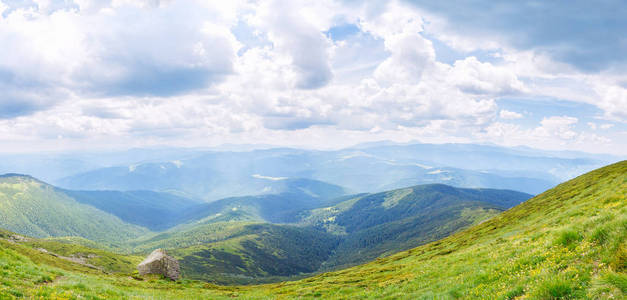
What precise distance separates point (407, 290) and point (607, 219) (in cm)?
1387

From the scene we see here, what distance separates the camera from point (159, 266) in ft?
173

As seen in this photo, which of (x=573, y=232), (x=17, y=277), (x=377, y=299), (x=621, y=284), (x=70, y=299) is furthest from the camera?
(x=377, y=299)

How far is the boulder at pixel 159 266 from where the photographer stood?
52.4 m

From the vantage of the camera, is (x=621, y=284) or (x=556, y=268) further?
(x=556, y=268)

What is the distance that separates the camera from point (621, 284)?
8.61m

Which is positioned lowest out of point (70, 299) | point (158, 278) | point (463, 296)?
point (158, 278)

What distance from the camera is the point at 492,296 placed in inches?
497

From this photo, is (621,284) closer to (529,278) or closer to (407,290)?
(529,278)

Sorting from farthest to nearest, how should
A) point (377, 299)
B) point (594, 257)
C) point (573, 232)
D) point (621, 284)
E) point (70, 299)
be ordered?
point (377, 299) → point (70, 299) → point (573, 232) → point (594, 257) → point (621, 284)

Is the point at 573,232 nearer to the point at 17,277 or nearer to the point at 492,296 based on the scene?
the point at 492,296

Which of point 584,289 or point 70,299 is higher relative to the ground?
point 584,289

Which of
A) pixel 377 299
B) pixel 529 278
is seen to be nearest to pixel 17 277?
pixel 377 299

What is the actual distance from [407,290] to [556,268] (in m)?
13.0

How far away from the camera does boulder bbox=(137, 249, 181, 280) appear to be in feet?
172
